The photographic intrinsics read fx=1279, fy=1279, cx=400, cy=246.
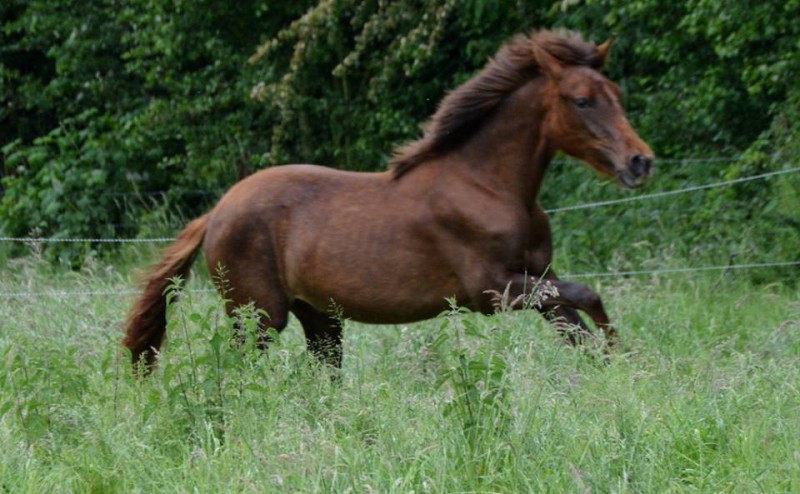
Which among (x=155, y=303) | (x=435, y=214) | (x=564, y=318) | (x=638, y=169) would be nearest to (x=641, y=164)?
(x=638, y=169)

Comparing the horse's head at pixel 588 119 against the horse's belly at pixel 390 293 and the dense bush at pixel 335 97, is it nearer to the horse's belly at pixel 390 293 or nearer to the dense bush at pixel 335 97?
the horse's belly at pixel 390 293

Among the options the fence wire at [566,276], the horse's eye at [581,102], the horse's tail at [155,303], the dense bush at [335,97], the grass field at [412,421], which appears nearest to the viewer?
the grass field at [412,421]

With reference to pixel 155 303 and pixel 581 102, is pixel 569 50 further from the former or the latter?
pixel 155 303

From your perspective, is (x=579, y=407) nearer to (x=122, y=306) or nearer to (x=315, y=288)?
(x=315, y=288)

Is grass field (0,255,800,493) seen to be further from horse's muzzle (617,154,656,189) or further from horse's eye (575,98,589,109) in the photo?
horse's eye (575,98,589,109)

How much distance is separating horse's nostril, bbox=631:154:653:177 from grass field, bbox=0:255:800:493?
0.97 metres

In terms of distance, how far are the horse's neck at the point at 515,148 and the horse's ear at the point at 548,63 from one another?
11 cm

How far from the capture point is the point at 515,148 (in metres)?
6.89

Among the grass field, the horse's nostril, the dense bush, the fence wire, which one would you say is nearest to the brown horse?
the horse's nostril

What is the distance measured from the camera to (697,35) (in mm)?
11953

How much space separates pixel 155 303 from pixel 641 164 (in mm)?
2703

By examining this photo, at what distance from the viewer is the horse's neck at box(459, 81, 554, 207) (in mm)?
6840

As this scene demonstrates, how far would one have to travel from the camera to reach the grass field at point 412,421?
13.8 feet

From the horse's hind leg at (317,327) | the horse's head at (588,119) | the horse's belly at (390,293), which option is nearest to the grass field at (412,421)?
the horse's belly at (390,293)
